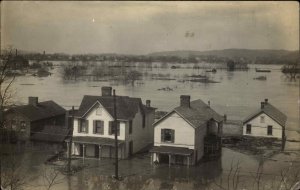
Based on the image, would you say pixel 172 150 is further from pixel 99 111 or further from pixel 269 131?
pixel 269 131

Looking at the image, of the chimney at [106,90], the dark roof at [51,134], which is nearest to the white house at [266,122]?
the chimney at [106,90]

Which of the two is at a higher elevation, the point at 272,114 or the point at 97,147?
the point at 272,114

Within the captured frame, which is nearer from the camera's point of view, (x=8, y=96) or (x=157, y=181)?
(x=157, y=181)

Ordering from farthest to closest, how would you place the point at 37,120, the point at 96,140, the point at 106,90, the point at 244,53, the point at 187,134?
the point at 37,120 → the point at 96,140 → the point at 187,134 → the point at 106,90 → the point at 244,53

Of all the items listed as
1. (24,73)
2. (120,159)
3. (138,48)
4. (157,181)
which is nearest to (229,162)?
(157,181)

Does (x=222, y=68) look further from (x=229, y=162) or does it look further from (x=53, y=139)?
(x=53, y=139)

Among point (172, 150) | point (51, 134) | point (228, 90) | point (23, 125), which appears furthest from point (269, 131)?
point (23, 125)

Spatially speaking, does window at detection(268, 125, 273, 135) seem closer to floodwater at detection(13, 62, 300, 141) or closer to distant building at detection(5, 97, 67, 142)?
floodwater at detection(13, 62, 300, 141)
